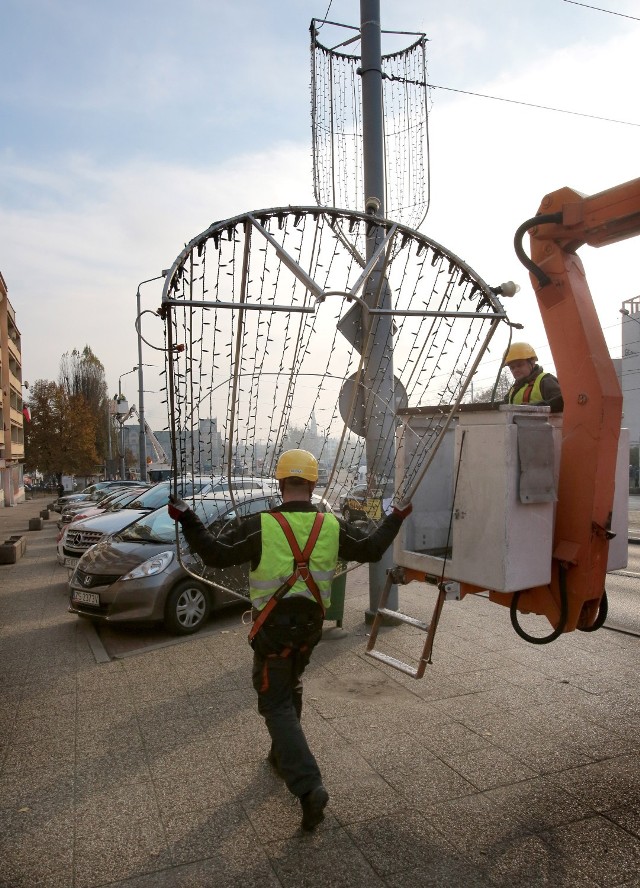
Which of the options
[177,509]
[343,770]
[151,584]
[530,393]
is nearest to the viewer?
[177,509]

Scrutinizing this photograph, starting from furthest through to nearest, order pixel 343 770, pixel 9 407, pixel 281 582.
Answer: pixel 9 407 < pixel 343 770 < pixel 281 582

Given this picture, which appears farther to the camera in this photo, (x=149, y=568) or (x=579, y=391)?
(x=149, y=568)

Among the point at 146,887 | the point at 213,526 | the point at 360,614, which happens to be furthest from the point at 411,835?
the point at 360,614

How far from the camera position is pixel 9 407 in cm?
4634

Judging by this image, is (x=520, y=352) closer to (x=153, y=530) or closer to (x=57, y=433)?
(x=153, y=530)

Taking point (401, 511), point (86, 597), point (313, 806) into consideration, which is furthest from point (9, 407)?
point (313, 806)

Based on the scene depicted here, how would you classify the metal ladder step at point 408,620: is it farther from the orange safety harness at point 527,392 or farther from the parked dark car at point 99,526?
the parked dark car at point 99,526

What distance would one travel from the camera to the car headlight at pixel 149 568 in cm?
787

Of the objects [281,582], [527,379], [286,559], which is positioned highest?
[527,379]

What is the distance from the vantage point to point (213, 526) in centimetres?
725

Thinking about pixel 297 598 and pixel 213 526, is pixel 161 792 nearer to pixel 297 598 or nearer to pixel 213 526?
pixel 297 598

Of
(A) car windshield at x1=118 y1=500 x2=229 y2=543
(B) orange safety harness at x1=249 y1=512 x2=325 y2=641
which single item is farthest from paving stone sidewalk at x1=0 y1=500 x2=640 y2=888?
(A) car windshield at x1=118 y1=500 x2=229 y2=543

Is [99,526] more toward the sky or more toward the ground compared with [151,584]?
more toward the sky

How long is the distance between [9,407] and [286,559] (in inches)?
1872
